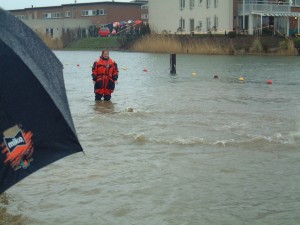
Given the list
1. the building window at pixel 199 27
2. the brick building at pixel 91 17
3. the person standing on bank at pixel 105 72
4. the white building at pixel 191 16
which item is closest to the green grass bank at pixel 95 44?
the white building at pixel 191 16

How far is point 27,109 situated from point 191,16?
6320 cm

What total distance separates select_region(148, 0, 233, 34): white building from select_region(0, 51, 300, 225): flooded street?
46.3 metres

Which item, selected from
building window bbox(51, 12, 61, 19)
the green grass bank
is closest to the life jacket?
the green grass bank

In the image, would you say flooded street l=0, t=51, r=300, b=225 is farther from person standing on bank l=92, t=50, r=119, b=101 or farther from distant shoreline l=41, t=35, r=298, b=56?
distant shoreline l=41, t=35, r=298, b=56

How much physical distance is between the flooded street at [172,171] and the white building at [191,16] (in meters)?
46.3

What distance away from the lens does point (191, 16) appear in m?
66.6

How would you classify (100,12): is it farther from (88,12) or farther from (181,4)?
(181,4)

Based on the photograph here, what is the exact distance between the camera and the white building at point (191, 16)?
6212 centimetres

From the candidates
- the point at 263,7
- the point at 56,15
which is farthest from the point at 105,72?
the point at 56,15

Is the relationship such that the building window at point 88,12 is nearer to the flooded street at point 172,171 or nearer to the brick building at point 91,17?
the brick building at point 91,17

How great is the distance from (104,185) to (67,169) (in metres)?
1.05

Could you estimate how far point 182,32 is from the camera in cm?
6756

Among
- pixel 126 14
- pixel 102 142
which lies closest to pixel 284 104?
pixel 102 142

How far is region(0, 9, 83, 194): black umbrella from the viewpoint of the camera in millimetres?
4324
